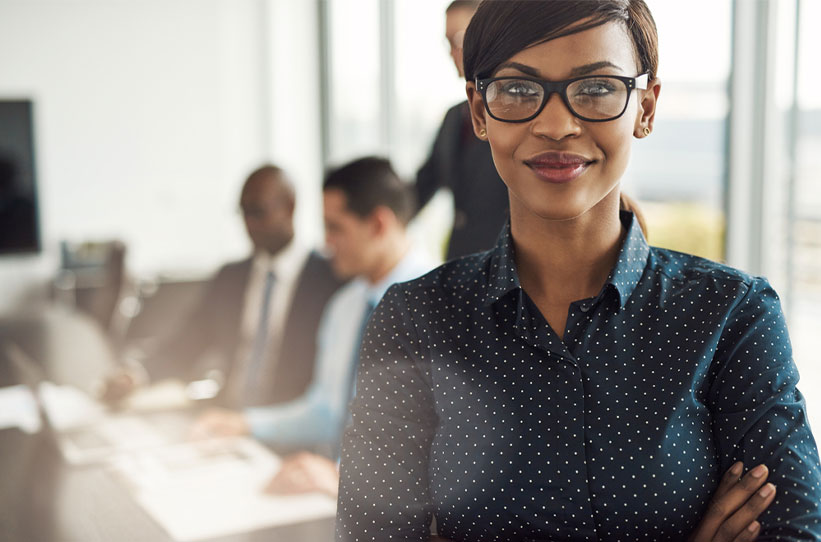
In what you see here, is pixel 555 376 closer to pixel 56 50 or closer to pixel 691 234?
pixel 691 234

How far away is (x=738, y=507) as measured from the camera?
94cm

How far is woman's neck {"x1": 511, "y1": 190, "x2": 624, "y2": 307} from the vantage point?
1.04 m

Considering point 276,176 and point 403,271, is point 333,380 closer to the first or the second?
point 403,271

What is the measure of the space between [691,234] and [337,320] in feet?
4.02

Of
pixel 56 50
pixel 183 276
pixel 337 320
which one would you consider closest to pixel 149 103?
pixel 56 50

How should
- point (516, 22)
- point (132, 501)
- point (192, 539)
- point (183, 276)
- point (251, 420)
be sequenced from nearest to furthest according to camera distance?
point (516, 22) → point (192, 539) → point (132, 501) → point (251, 420) → point (183, 276)

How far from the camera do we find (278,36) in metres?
5.75

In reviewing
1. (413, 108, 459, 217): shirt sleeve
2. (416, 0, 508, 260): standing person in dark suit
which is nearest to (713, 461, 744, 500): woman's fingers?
(416, 0, 508, 260): standing person in dark suit

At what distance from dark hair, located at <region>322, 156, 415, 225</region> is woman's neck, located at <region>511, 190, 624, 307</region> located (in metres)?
1.29

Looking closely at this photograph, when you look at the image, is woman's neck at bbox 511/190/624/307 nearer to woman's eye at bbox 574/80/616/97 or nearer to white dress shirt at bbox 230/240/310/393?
woman's eye at bbox 574/80/616/97

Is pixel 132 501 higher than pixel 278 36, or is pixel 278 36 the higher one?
pixel 278 36

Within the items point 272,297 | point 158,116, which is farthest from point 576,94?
point 158,116

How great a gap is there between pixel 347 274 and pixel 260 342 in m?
0.79

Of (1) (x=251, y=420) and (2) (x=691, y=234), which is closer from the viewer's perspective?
(1) (x=251, y=420)
